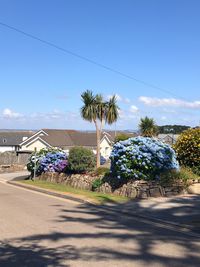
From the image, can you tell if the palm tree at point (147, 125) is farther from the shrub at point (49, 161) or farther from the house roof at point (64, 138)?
the shrub at point (49, 161)

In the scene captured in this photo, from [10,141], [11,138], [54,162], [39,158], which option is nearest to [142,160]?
[54,162]

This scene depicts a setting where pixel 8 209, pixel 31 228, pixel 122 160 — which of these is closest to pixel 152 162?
pixel 122 160

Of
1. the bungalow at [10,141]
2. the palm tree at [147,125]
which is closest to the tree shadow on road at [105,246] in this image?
the palm tree at [147,125]

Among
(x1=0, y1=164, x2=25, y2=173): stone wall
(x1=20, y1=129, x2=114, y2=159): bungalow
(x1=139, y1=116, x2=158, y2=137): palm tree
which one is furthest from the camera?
(x1=20, y1=129, x2=114, y2=159): bungalow

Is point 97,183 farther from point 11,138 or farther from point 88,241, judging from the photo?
point 11,138

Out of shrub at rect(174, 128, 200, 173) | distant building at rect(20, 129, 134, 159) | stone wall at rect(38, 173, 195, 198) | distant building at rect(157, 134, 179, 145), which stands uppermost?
distant building at rect(20, 129, 134, 159)

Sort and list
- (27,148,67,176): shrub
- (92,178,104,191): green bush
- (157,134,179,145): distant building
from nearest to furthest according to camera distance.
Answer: (92,178,104,191): green bush, (27,148,67,176): shrub, (157,134,179,145): distant building

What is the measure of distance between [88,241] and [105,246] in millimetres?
620

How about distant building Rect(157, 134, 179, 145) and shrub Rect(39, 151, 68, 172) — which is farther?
distant building Rect(157, 134, 179, 145)

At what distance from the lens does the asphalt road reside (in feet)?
24.7

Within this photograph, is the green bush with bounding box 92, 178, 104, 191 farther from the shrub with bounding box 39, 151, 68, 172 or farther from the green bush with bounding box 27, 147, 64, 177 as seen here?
the green bush with bounding box 27, 147, 64, 177

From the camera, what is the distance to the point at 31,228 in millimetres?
10797

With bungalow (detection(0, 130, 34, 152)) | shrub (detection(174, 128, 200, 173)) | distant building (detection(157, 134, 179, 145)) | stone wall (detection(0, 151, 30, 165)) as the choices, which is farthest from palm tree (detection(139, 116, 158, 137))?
shrub (detection(174, 128, 200, 173))

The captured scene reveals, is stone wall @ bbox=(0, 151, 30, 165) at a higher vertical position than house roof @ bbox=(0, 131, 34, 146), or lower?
lower
